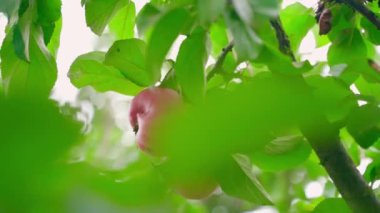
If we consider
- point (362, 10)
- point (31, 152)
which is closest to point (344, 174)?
point (362, 10)

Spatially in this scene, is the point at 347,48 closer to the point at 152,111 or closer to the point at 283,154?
the point at 283,154

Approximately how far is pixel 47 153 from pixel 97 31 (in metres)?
0.60

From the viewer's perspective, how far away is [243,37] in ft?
1.44

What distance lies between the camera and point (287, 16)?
2.81ft

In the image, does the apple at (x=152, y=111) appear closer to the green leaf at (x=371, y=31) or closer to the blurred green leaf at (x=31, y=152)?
the green leaf at (x=371, y=31)

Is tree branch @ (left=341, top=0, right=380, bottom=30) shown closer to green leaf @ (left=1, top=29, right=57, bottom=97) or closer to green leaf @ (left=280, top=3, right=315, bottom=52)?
green leaf @ (left=280, top=3, right=315, bottom=52)

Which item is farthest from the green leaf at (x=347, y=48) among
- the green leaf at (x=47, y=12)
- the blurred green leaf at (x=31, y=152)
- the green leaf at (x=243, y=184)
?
the blurred green leaf at (x=31, y=152)

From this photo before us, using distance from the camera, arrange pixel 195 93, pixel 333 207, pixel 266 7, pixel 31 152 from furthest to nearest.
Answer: pixel 333 207
pixel 195 93
pixel 266 7
pixel 31 152

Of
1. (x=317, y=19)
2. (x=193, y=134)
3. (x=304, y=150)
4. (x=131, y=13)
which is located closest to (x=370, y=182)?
(x=304, y=150)

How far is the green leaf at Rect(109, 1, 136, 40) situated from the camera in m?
0.83

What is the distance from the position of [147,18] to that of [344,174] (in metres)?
0.29

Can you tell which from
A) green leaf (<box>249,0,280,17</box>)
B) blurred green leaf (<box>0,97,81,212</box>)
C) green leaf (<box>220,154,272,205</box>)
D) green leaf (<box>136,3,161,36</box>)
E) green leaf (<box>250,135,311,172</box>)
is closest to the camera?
blurred green leaf (<box>0,97,81,212</box>)

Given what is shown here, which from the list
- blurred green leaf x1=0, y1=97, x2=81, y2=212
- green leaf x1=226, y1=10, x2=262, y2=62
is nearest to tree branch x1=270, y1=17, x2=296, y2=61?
green leaf x1=226, y1=10, x2=262, y2=62

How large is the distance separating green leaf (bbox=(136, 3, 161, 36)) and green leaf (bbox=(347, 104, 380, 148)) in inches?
9.5
